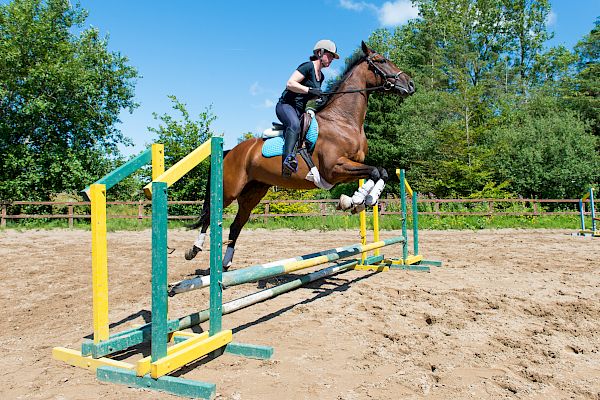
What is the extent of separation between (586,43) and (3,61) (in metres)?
35.0

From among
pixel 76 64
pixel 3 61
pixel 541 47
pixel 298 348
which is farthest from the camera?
pixel 541 47

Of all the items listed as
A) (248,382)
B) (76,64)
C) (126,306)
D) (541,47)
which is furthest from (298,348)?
(541,47)

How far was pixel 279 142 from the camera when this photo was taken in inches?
188

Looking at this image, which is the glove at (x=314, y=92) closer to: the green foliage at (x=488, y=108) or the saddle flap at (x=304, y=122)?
the saddle flap at (x=304, y=122)

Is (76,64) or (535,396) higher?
(76,64)

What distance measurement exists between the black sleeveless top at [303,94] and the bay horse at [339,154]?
0.23 m

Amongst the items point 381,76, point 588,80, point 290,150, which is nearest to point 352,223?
point 381,76

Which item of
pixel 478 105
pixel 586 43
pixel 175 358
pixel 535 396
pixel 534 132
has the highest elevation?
pixel 586 43

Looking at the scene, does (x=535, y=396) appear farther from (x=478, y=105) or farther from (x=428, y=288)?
(x=478, y=105)

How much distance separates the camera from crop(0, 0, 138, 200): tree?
18.6 metres

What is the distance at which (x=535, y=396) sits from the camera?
7.46ft

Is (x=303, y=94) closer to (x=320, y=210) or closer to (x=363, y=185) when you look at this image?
(x=363, y=185)

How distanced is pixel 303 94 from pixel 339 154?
796 mm

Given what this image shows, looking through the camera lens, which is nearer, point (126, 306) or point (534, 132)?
point (126, 306)
